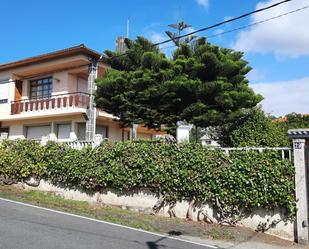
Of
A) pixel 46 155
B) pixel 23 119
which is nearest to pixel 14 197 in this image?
pixel 46 155

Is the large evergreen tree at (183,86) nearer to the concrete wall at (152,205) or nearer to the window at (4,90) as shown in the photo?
the concrete wall at (152,205)

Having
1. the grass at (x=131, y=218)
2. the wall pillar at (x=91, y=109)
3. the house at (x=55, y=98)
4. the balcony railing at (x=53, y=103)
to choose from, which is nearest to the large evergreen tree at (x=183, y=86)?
the grass at (x=131, y=218)

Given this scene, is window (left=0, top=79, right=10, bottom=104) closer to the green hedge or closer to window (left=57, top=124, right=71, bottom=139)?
window (left=57, top=124, right=71, bottom=139)

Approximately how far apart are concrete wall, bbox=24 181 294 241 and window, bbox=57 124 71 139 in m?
8.60

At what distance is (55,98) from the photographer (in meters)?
23.1

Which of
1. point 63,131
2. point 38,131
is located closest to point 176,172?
point 63,131

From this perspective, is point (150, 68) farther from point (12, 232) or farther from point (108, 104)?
point (12, 232)

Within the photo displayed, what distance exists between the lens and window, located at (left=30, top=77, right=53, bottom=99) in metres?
24.8

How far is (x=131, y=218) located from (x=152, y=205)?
44.1 inches

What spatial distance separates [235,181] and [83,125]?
48.4ft

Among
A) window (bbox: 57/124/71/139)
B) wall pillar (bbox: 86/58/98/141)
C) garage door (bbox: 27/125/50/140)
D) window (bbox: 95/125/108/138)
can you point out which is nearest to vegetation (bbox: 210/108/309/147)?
wall pillar (bbox: 86/58/98/141)

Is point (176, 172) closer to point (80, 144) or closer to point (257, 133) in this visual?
point (257, 133)

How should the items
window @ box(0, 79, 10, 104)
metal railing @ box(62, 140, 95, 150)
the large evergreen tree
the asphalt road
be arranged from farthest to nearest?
1. window @ box(0, 79, 10, 104)
2. the large evergreen tree
3. metal railing @ box(62, 140, 95, 150)
4. the asphalt road

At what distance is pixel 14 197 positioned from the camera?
1341 centimetres
